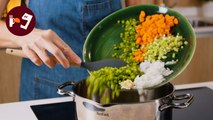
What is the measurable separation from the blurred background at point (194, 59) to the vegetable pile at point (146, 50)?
411 mm

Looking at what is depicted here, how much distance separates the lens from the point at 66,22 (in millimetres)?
1142

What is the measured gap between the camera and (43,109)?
2.97 feet

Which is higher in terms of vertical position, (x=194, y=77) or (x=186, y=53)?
(x=186, y=53)

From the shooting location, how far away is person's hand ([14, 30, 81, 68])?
37.4 inches

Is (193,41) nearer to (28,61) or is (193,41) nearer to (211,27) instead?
(28,61)

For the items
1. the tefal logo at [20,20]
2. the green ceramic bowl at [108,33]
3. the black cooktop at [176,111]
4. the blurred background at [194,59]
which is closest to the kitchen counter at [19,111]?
the black cooktop at [176,111]

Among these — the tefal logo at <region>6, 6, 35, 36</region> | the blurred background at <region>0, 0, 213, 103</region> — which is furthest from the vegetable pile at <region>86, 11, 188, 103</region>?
the blurred background at <region>0, 0, 213, 103</region>

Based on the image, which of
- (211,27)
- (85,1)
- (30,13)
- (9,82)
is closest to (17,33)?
(30,13)

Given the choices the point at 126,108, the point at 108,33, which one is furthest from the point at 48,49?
the point at 126,108

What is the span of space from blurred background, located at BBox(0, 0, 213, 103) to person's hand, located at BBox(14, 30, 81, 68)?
478mm

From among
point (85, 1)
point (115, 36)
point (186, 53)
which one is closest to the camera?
point (186, 53)

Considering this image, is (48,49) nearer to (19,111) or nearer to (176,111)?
(19,111)

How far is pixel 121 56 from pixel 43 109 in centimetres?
20

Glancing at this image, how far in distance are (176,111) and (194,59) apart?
1262mm
